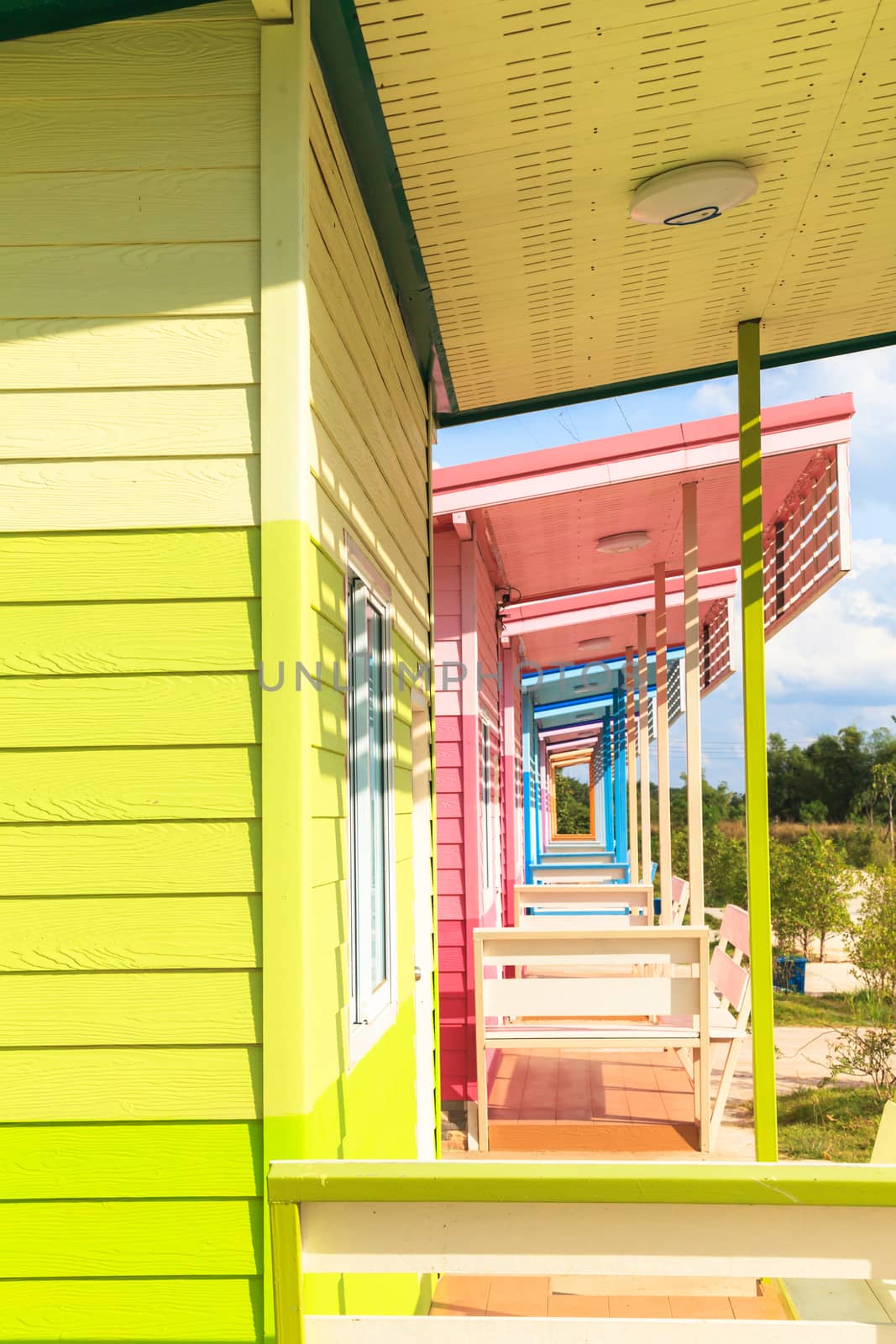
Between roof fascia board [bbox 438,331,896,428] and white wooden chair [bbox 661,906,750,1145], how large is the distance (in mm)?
2323

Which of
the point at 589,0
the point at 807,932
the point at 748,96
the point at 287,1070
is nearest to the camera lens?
the point at 287,1070

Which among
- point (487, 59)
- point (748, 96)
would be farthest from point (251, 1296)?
point (748, 96)

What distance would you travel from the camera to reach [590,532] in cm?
726

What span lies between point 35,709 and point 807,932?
10786 millimetres

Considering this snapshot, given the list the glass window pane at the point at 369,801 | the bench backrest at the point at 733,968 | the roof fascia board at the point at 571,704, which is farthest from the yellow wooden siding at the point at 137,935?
the roof fascia board at the point at 571,704

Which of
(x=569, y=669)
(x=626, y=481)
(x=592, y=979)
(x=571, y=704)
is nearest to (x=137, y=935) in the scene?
(x=592, y=979)

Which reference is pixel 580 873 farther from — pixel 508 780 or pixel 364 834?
pixel 364 834

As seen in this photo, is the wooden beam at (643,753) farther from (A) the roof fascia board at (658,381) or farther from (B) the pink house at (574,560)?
(A) the roof fascia board at (658,381)

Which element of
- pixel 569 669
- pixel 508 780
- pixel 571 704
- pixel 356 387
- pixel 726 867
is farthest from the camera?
pixel 571 704

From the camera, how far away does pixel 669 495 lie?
21.7 feet

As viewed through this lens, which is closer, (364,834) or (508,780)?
(364,834)

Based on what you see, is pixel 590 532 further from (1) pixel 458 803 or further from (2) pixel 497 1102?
(2) pixel 497 1102

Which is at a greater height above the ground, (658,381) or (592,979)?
(658,381)

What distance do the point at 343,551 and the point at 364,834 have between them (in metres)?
0.83
